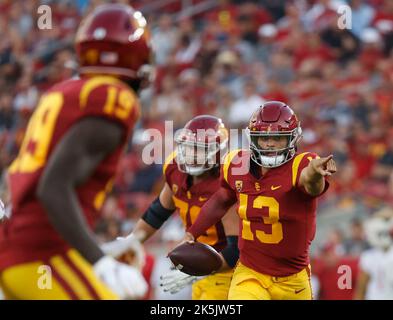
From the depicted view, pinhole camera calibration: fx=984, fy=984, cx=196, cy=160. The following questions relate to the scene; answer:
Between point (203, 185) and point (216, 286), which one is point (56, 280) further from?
point (216, 286)

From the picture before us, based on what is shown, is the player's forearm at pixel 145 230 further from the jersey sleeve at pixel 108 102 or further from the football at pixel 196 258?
the jersey sleeve at pixel 108 102

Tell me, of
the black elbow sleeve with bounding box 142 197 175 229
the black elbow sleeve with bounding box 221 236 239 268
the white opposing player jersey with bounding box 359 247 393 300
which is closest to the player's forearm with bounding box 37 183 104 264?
the black elbow sleeve with bounding box 221 236 239 268

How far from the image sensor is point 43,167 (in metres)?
3.53

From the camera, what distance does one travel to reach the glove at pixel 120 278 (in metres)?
3.28

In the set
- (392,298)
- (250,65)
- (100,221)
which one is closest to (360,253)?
(392,298)

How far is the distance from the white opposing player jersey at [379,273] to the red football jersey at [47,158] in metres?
5.34

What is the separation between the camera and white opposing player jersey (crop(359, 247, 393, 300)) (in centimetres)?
854

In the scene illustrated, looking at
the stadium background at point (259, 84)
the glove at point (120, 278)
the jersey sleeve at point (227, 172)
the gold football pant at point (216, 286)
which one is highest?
the stadium background at point (259, 84)

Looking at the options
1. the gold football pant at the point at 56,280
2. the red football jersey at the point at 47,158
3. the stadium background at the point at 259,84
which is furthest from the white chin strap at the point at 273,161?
the stadium background at the point at 259,84

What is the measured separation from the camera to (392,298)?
844 cm

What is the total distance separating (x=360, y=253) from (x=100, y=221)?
2.64 metres

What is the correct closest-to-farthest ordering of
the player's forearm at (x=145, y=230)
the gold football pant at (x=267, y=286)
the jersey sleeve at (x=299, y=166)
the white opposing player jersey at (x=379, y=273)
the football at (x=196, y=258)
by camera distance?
the jersey sleeve at (x=299, y=166)
the gold football pant at (x=267, y=286)
the football at (x=196, y=258)
the player's forearm at (x=145, y=230)
the white opposing player jersey at (x=379, y=273)

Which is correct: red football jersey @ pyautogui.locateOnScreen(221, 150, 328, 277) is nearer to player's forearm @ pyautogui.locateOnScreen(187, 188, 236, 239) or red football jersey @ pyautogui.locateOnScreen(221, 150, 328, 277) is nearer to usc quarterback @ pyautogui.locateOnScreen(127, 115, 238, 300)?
player's forearm @ pyautogui.locateOnScreen(187, 188, 236, 239)

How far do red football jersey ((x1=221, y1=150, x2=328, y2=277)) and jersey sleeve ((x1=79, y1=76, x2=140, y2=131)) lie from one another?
1.71 m
